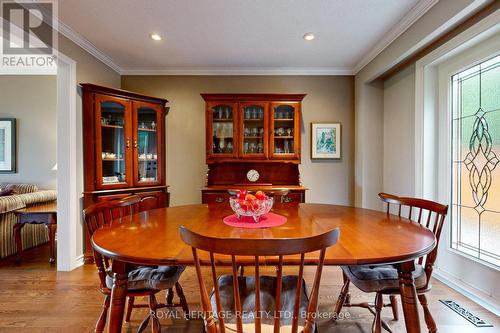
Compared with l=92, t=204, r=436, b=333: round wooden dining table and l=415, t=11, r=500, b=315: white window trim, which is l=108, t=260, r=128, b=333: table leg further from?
l=415, t=11, r=500, b=315: white window trim

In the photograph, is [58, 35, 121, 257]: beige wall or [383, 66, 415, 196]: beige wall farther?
[383, 66, 415, 196]: beige wall

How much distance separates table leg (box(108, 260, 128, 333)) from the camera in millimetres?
1147

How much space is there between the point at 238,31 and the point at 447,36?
1.88 metres

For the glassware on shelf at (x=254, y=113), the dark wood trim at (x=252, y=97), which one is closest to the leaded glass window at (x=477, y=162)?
the dark wood trim at (x=252, y=97)

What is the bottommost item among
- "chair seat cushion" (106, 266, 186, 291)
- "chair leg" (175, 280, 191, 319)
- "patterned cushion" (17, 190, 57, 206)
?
"chair leg" (175, 280, 191, 319)

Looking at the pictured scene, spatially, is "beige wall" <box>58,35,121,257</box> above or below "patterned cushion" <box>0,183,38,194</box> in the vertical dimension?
above

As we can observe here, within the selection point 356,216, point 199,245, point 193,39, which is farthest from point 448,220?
point 193,39

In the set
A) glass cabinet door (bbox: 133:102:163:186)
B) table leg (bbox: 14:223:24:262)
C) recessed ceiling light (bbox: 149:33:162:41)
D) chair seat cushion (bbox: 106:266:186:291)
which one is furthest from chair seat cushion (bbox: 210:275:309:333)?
table leg (bbox: 14:223:24:262)

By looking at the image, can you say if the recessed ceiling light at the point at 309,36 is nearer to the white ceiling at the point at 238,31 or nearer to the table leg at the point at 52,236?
the white ceiling at the point at 238,31

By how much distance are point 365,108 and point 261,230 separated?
2637mm

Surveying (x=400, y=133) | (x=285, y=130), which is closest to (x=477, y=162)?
(x=400, y=133)

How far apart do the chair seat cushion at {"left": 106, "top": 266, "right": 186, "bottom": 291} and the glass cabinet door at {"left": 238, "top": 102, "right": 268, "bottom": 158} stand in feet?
6.55

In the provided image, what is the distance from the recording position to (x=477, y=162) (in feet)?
6.86

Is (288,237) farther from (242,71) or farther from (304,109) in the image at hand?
(242,71)
